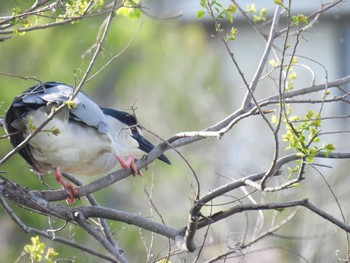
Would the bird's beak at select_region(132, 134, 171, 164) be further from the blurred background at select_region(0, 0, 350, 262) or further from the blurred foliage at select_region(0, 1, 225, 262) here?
the blurred background at select_region(0, 0, 350, 262)

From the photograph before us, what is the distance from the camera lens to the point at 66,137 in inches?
157

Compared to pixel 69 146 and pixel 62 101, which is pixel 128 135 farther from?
pixel 62 101

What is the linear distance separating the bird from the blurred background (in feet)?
7.02

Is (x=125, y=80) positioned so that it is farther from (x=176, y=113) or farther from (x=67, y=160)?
(x=67, y=160)

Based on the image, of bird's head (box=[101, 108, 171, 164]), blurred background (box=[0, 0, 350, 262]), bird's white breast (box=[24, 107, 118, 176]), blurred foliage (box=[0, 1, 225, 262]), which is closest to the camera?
bird's white breast (box=[24, 107, 118, 176])

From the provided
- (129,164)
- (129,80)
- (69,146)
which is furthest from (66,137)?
(129,80)

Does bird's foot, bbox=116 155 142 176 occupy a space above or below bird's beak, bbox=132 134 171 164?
below

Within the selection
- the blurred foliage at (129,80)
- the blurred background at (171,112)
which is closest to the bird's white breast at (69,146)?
the blurred foliage at (129,80)

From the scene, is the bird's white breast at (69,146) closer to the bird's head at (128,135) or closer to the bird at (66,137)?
the bird at (66,137)

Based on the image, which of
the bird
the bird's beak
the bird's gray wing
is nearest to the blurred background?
the bird's beak

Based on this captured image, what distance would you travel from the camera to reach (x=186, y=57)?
1171 centimetres

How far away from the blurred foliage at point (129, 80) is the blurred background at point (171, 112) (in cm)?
1

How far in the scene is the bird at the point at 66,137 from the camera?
3746mm

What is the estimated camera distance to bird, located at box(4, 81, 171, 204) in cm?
375
